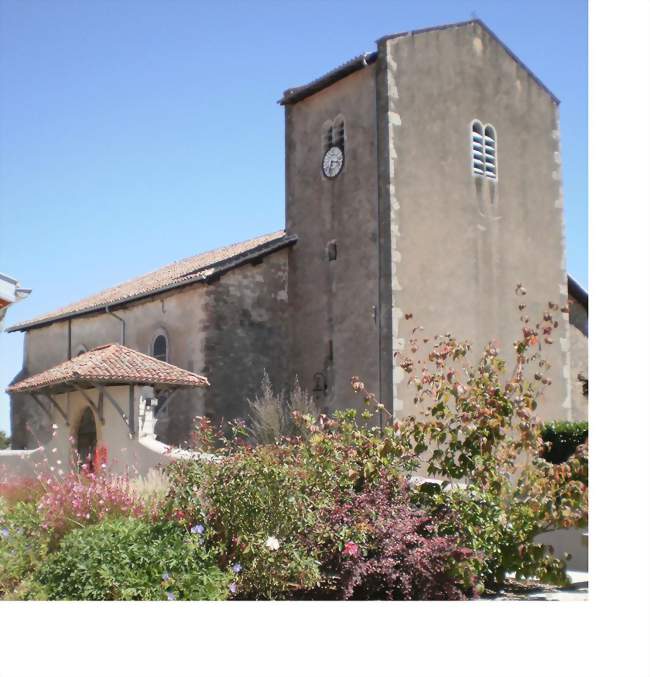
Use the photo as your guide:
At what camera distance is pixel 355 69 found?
53.4 feet

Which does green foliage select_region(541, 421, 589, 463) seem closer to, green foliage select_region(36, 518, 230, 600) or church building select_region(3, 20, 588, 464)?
church building select_region(3, 20, 588, 464)

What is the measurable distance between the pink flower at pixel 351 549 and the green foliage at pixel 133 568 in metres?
0.93

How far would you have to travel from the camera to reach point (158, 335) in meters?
18.4

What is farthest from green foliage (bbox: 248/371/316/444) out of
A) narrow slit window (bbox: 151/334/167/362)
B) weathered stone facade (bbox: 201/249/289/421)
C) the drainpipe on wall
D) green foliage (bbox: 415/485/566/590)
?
green foliage (bbox: 415/485/566/590)

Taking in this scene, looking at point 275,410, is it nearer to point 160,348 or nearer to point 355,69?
point 160,348

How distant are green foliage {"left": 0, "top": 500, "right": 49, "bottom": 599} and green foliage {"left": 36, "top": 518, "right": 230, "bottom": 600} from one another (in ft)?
0.95

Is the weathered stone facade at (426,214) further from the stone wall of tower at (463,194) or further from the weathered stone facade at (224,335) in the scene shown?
the weathered stone facade at (224,335)

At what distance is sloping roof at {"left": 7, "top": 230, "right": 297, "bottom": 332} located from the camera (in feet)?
56.5

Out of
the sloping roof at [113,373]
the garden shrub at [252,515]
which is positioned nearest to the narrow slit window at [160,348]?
the sloping roof at [113,373]

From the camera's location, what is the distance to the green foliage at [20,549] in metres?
7.03
